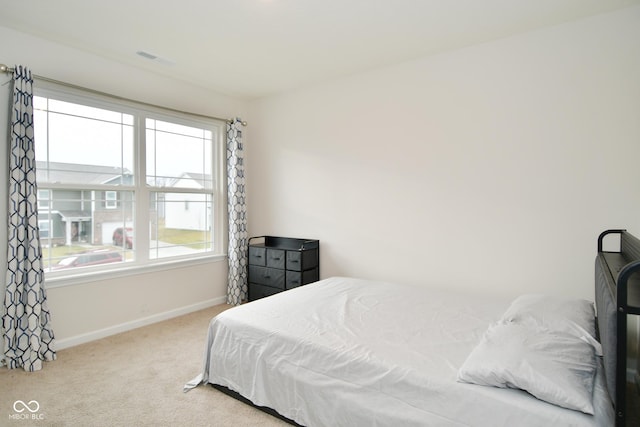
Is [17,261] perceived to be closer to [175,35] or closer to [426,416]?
[175,35]

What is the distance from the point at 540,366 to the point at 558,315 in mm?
638

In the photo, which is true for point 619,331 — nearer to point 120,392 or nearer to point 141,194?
point 120,392

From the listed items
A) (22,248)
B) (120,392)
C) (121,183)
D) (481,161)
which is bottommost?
(120,392)

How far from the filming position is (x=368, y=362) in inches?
69.6

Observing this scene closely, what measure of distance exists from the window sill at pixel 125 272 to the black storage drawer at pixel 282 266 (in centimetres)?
53

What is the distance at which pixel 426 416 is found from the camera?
1531 millimetres

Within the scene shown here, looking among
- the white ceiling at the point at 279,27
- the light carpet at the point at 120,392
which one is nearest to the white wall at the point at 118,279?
the white ceiling at the point at 279,27

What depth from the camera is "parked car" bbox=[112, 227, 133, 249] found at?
353 centimetres

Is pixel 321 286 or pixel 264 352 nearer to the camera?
pixel 264 352

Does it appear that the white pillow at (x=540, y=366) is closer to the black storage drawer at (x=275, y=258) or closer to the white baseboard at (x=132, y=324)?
the black storage drawer at (x=275, y=258)

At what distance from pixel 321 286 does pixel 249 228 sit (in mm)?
1964

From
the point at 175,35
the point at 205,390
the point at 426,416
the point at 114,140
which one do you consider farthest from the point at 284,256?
the point at 426,416

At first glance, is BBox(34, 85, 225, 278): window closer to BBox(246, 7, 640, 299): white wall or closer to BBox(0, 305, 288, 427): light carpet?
BBox(0, 305, 288, 427): light carpet

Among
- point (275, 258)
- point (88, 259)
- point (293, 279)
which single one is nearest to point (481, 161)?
point (293, 279)
